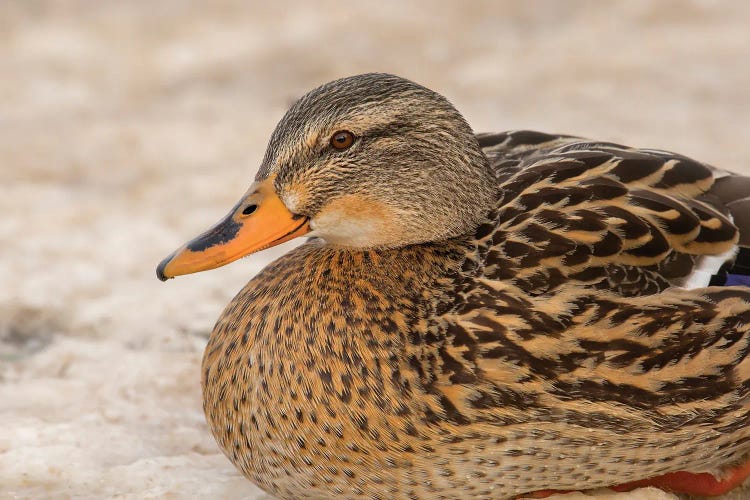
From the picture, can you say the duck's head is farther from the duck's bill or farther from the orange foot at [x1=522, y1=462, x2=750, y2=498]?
the orange foot at [x1=522, y1=462, x2=750, y2=498]

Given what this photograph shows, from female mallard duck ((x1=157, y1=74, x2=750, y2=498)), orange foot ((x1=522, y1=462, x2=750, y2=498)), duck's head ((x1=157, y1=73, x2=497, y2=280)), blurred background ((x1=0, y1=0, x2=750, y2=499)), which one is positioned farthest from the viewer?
blurred background ((x1=0, y1=0, x2=750, y2=499))

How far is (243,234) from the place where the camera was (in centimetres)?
367

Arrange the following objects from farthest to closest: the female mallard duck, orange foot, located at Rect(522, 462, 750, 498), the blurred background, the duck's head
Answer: the blurred background → orange foot, located at Rect(522, 462, 750, 498) → the duck's head → the female mallard duck

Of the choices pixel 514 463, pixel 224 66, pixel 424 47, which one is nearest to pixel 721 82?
pixel 424 47

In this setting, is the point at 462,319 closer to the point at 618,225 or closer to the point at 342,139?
the point at 618,225

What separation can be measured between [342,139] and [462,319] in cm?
68

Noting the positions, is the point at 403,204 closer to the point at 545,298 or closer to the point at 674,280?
the point at 545,298

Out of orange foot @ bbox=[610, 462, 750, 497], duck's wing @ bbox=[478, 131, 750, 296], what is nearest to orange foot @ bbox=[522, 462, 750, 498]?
orange foot @ bbox=[610, 462, 750, 497]

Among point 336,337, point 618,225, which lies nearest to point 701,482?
point 618,225

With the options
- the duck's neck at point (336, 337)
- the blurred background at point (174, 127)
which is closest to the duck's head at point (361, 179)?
the duck's neck at point (336, 337)

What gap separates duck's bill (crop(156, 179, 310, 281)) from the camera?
11.9ft

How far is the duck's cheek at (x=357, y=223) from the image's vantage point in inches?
146

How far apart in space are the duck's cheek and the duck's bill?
7cm

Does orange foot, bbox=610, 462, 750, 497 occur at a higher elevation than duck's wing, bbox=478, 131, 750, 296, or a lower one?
lower
